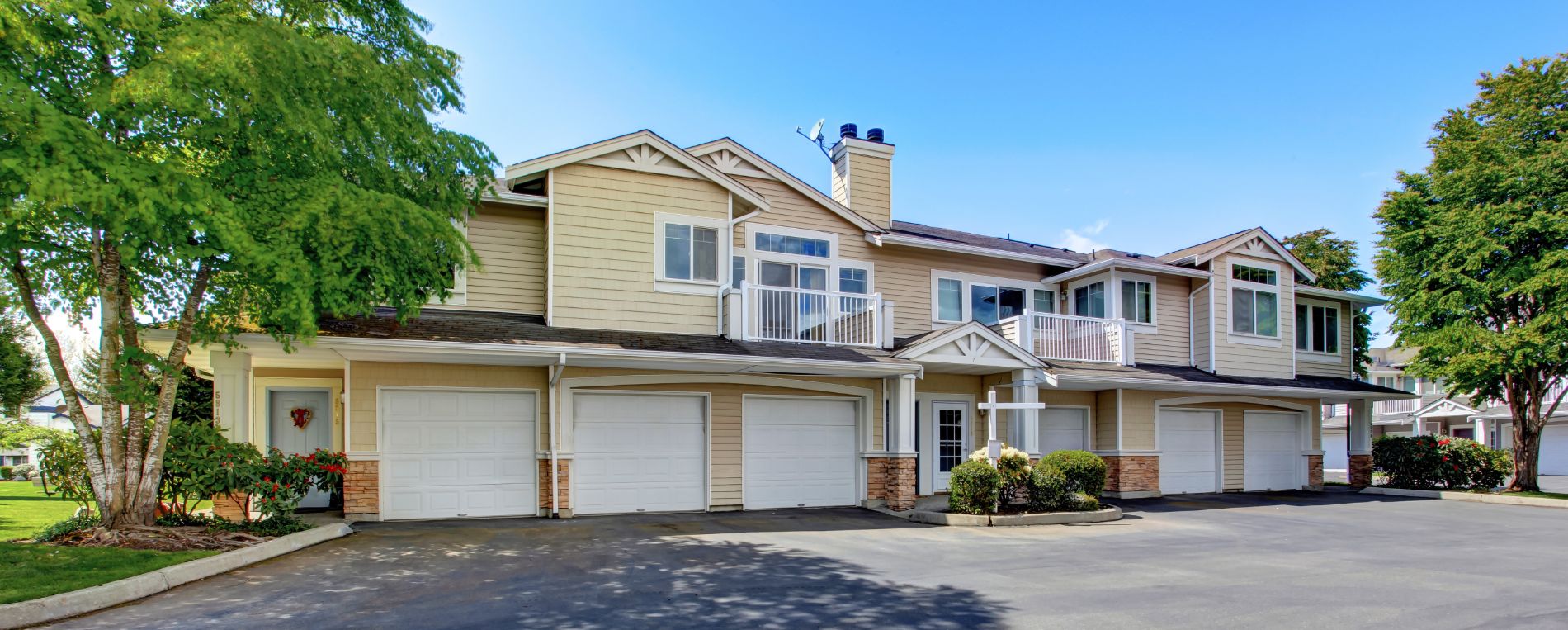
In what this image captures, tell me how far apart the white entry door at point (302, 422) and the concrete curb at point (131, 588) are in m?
5.06

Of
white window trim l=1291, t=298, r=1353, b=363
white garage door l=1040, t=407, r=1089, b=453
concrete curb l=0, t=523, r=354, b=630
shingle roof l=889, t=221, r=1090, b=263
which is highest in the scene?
shingle roof l=889, t=221, r=1090, b=263

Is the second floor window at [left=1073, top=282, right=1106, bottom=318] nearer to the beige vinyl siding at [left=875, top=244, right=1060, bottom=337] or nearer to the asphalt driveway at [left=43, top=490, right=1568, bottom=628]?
the beige vinyl siding at [left=875, top=244, right=1060, bottom=337]

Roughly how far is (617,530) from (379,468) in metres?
3.89

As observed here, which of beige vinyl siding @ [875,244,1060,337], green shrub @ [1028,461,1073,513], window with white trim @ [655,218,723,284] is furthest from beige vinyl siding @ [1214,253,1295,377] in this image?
window with white trim @ [655,218,723,284]

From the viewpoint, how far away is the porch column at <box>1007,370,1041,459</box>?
15.9m

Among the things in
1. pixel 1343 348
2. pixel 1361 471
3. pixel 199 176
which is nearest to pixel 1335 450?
pixel 1343 348

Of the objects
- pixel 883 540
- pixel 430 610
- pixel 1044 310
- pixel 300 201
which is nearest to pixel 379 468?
pixel 300 201

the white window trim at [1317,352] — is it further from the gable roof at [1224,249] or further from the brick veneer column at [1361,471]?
the brick veneer column at [1361,471]

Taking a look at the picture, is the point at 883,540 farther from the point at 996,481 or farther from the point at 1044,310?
the point at 1044,310

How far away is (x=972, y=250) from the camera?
1762 centimetres

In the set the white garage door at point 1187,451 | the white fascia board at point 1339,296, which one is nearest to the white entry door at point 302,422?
the white garage door at point 1187,451

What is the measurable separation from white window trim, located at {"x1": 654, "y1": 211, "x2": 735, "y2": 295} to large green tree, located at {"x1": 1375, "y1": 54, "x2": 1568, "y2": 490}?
55.7 ft

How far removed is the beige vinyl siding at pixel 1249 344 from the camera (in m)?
19.5

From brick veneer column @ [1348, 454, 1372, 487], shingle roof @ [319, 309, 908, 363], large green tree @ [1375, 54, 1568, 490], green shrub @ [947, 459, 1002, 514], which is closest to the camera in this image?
shingle roof @ [319, 309, 908, 363]
